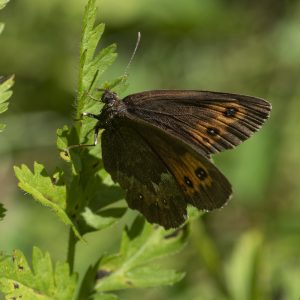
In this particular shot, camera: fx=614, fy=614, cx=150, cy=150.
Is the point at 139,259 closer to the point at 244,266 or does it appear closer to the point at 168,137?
the point at 168,137

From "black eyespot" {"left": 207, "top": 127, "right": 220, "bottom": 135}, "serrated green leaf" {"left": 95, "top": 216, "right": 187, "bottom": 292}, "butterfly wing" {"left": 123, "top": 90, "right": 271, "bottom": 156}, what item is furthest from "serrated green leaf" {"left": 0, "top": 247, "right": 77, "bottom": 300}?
"black eyespot" {"left": 207, "top": 127, "right": 220, "bottom": 135}

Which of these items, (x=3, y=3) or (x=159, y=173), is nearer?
(x=3, y=3)

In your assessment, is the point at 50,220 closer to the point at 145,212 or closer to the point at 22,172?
the point at 145,212

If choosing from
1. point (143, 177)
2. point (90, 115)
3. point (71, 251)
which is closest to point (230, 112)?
point (143, 177)

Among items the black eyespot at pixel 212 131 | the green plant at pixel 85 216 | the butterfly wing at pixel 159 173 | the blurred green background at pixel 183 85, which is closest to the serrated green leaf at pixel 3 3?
the green plant at pixel 85 216

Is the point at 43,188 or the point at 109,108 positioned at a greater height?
the point at 109,108

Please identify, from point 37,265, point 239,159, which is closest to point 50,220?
point 239,159

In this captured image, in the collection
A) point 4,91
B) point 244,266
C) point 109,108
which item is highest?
point 4,91
